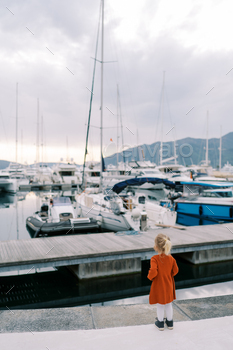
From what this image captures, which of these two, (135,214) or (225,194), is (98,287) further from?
(225,194)

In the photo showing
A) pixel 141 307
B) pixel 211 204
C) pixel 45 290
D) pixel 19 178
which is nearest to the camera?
pixel 141 307

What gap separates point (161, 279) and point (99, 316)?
57.6 inches

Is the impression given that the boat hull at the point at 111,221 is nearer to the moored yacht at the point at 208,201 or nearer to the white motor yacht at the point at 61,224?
the white motor yacht at the point at 61,224

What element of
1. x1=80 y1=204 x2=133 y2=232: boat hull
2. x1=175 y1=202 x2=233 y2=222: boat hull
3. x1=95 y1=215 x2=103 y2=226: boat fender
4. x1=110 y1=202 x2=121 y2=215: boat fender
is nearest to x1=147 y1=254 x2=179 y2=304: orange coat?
x1=80 y1=204 x2=133 y2=232: boat hull

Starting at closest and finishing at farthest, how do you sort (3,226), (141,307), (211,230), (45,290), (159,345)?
(159,345)
(141,307)
(45,290)
(211,230)
(3,226)

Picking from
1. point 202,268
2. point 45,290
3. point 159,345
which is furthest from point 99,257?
point 159,345

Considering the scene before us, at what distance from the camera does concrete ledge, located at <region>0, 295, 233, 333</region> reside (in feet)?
12.4

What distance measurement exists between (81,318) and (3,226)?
14.5 m

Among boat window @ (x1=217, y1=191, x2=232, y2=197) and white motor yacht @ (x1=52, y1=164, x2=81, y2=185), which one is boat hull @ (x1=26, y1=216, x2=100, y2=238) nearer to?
boat window @ (x1=217, y1=191, x2=232, y2=197)

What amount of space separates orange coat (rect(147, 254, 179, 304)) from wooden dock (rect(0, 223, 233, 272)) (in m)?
4.38

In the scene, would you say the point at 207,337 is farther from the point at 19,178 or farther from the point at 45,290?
the point at 19,178

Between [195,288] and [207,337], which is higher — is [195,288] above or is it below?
below

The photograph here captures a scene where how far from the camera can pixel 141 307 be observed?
4.50 meters

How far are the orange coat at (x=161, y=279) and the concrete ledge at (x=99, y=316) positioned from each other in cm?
86
